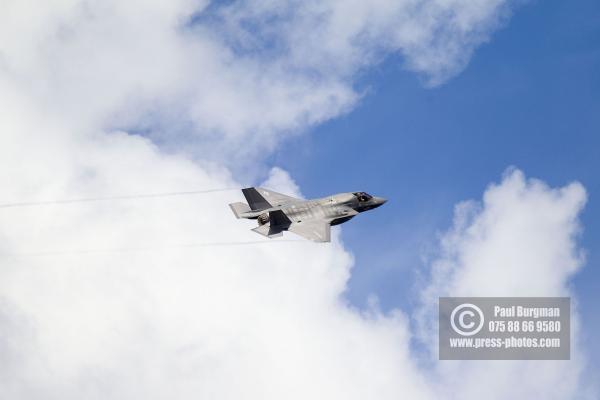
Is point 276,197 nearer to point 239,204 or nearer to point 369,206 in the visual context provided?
point 239,204

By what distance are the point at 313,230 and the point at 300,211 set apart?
19.3ft

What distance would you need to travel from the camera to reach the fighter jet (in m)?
140

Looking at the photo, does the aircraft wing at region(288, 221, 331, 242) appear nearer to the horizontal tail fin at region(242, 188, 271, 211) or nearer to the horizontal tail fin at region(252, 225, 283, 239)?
the horizontal tail fin at region(252, 225, 283, 239)

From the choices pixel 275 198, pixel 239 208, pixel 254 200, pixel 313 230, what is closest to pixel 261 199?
pixel 254 200

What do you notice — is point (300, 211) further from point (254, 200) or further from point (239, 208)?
point (239, 208)

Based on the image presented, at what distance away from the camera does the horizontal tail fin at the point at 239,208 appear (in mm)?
151250

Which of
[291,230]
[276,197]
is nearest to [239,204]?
[276,197]

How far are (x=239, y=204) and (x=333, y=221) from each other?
→ 19930 millimetres

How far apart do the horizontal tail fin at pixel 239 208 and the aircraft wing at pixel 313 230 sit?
14.3 meters

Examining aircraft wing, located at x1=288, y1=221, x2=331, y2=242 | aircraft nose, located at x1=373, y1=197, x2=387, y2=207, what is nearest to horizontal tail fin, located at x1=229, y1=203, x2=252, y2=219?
aircraft wing, located at x1=288, y1=221, x2=331, y2=242

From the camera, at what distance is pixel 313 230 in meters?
140

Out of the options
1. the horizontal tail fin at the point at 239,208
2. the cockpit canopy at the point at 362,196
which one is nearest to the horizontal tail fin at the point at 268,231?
the horizontal tail fin at the point at 239,208

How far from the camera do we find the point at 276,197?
157375mm

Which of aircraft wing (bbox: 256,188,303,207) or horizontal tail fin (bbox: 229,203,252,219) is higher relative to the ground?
aircraft wing (bbox: 256,188,303,207)
